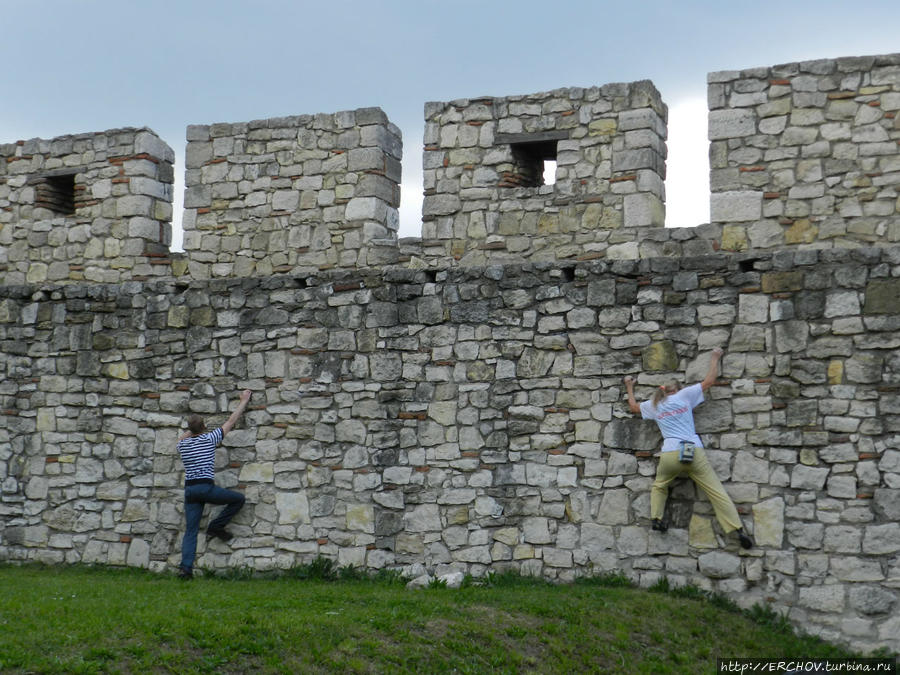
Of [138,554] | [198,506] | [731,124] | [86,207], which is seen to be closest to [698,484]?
[731,124]

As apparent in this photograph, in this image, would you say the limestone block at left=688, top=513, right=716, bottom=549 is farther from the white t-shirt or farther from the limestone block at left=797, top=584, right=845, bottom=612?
the limestone block at left=797, top=584, right=845, bottom=612

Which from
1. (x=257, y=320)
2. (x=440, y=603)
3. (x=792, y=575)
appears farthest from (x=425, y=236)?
(x=792, y=575)

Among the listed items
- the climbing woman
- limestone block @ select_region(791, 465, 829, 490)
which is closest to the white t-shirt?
the climbing woman

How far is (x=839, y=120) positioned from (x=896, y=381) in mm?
2415

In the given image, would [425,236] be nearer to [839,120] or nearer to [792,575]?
[839,120]

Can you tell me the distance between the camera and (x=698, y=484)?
360 inches

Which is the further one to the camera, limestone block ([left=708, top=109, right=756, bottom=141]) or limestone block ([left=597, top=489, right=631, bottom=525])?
limestone block ([left=708, top=109, right=756, bottom=141])

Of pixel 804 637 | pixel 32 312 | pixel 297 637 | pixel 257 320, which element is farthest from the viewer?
pixel 32 312

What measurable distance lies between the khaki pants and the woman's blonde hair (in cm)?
42

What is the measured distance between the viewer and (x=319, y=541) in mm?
10141

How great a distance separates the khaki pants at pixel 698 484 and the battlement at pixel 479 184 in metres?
2.01

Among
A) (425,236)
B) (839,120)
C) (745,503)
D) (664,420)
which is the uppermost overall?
(839,120)

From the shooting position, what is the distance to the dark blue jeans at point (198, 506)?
10.2 m

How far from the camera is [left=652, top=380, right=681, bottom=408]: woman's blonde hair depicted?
919 centimetres
